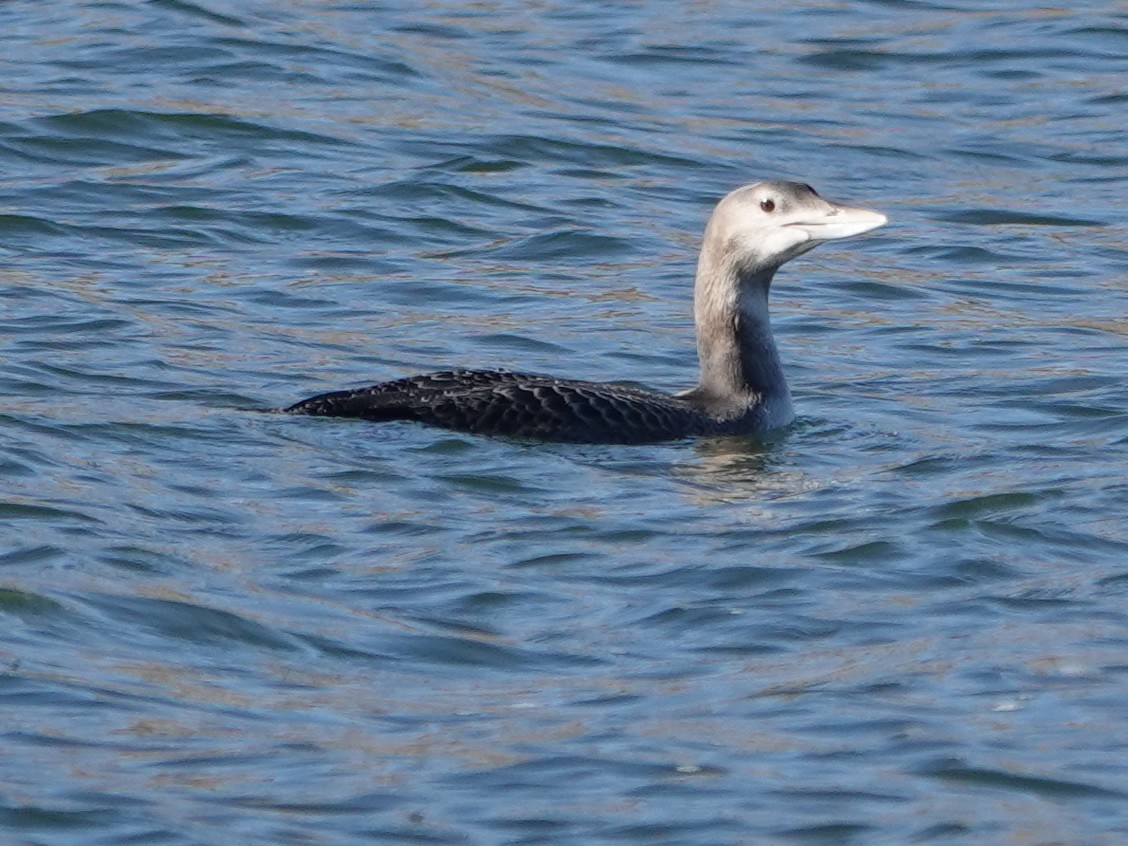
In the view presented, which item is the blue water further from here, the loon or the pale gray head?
the pale gray head

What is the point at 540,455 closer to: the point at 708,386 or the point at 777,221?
the point at 708,386

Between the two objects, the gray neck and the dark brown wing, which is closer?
the dark brown wing

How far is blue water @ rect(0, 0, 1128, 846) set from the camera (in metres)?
5.28

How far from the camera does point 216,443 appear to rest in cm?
812

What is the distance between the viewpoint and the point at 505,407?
8094 mm

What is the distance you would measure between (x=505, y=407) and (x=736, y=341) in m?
1.18

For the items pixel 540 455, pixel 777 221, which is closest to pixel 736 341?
pixel 777 221

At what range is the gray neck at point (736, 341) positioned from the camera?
347 inches

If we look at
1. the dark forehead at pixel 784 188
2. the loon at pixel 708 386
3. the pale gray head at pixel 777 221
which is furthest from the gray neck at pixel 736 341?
the dark forehead at pixel 784 188

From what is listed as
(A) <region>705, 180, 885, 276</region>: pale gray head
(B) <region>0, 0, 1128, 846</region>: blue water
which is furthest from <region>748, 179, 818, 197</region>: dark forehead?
(B) <region>0, 0, 1128, 846</region>: blue water

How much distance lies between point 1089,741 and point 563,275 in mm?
6006

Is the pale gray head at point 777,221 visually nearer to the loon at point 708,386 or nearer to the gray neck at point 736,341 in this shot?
the loon at point 708,386

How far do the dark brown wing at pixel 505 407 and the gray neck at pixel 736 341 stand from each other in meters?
0.54

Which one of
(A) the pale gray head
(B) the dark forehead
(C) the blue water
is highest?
(B) the dark forehead
